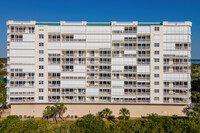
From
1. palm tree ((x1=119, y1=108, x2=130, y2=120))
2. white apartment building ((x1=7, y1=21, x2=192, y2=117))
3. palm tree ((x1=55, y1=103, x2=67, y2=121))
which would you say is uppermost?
white apartment building ((x1=7, y1=21, x2=192, y2=117))

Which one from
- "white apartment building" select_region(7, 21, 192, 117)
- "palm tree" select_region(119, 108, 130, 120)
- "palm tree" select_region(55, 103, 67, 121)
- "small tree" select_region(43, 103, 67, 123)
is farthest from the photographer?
"white apartment building" select_region(7, 21, 192, 117)

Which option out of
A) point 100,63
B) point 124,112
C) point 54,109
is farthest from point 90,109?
point 100,63

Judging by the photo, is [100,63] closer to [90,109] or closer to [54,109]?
[90,109]

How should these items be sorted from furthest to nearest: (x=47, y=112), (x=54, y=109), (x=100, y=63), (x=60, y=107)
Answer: (x=100, y=63) < (x=60, y=107) < (x=54, y=109) < (x=47, y=112)

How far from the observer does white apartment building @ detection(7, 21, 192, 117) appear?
54.1 meters

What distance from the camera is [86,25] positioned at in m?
54.7

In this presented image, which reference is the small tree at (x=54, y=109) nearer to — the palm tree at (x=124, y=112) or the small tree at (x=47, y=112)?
the small tree at (x=47, y=112)

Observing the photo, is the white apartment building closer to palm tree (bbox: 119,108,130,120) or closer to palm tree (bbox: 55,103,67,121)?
palm tree (bbox: 55,103,67,121)

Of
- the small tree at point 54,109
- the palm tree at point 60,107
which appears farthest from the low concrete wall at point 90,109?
the small tree at point 54,109

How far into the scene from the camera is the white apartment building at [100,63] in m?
54.1

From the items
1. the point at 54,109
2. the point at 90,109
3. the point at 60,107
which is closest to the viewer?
the point at 54,109

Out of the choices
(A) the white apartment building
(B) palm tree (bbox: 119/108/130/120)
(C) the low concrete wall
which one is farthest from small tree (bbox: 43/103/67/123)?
(B) palm tree (bbox: 119/108/130/120)

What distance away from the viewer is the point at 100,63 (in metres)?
55.7

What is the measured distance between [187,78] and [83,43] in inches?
1575
